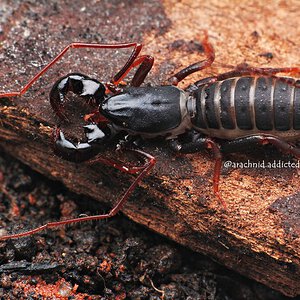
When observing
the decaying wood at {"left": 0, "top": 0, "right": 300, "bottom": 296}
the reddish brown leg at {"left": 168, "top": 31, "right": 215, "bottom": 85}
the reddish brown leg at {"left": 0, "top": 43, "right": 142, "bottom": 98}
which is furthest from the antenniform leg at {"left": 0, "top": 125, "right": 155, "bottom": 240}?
the reddish brown leg at {"left": 168, "top": 31, "right": 215, "bottom": 85}

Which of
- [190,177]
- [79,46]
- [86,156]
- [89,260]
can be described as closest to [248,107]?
[190,177]

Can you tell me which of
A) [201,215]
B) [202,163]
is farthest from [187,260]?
[202,163]

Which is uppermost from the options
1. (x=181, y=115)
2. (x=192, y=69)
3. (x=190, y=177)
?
(x=192, y=69)

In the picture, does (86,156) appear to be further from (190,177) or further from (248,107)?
(248,107)

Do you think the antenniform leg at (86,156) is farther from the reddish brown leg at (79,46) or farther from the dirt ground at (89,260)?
the reddish brown leg at (79,46)

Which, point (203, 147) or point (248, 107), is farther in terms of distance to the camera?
point (203, 147)

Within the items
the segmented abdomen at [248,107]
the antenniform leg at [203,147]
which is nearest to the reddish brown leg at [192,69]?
the segmented abdomen at [248,107]
